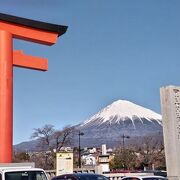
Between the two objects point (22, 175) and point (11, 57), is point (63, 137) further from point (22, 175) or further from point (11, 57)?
point (22, 175)

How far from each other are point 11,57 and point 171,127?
946 cm

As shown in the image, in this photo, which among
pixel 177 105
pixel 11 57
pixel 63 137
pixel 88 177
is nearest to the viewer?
pixel 88 177

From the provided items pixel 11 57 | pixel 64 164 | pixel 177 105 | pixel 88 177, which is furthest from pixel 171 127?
pixel 11 57

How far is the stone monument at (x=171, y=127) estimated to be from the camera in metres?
20.4

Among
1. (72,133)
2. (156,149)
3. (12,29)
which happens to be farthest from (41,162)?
(12,29)

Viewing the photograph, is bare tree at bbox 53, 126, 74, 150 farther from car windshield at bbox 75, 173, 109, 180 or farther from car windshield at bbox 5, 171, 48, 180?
car windshield at bbox 5, 171, 48, 180

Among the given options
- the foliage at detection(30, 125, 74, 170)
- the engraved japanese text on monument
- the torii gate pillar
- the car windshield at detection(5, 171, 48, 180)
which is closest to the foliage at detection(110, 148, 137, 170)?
the foliage at detection(30, 125, 74, 170)

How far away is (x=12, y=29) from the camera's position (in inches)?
646

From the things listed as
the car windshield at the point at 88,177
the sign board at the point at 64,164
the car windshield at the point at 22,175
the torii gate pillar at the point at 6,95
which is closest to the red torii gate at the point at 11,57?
the torii gate pillar at the point at 6,95

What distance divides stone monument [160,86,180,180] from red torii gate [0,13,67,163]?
7.08 m

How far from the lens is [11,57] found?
16.1 meters

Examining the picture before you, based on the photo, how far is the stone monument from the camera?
802 inches

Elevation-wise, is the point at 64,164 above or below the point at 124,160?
below

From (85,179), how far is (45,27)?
7281mm
